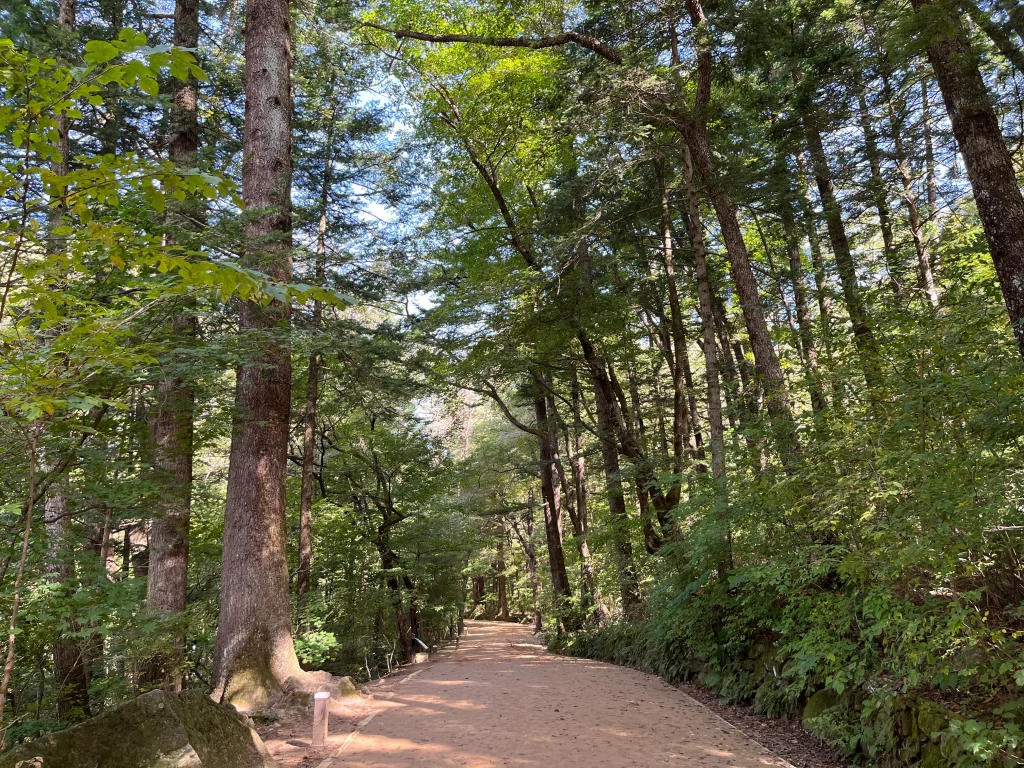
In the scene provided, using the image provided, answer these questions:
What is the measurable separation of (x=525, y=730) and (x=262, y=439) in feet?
15.0

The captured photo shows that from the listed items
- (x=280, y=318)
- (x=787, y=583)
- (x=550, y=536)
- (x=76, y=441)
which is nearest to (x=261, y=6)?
→ (x=280, y=318)

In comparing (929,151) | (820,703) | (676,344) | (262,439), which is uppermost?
(929,151)

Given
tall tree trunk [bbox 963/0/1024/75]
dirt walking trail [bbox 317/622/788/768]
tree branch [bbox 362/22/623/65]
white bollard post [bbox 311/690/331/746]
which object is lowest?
dirt walking trail [bbox 317/622/788/768]

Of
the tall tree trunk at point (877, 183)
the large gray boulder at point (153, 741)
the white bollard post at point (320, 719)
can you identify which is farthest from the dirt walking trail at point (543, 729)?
A: the tall tree trunk at point (877, 183)

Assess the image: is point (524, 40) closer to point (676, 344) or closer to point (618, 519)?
point (676, 344)

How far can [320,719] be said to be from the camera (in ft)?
18.8

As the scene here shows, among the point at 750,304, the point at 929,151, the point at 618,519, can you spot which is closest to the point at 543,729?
the point at 750,304

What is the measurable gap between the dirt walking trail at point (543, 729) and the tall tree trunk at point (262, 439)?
146cm

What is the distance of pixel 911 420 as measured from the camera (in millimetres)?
5082

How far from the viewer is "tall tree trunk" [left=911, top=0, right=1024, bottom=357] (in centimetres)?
524

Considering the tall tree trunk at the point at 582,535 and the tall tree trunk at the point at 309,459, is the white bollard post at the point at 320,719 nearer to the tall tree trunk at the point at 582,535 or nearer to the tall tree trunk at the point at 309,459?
the tall tree trunk at the point at 309,459

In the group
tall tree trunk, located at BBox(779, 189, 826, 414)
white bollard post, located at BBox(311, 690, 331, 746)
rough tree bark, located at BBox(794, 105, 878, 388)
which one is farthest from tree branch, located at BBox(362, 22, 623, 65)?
white bollard post, located at BBox(311, 690, 331, 746)

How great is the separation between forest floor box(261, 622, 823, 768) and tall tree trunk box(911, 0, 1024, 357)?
197 inches

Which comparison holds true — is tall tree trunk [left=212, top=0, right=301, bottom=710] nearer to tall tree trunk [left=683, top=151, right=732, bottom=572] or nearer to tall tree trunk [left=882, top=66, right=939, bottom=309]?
tall tree trunk [left=683, top=151, right=732, bottom=572]
